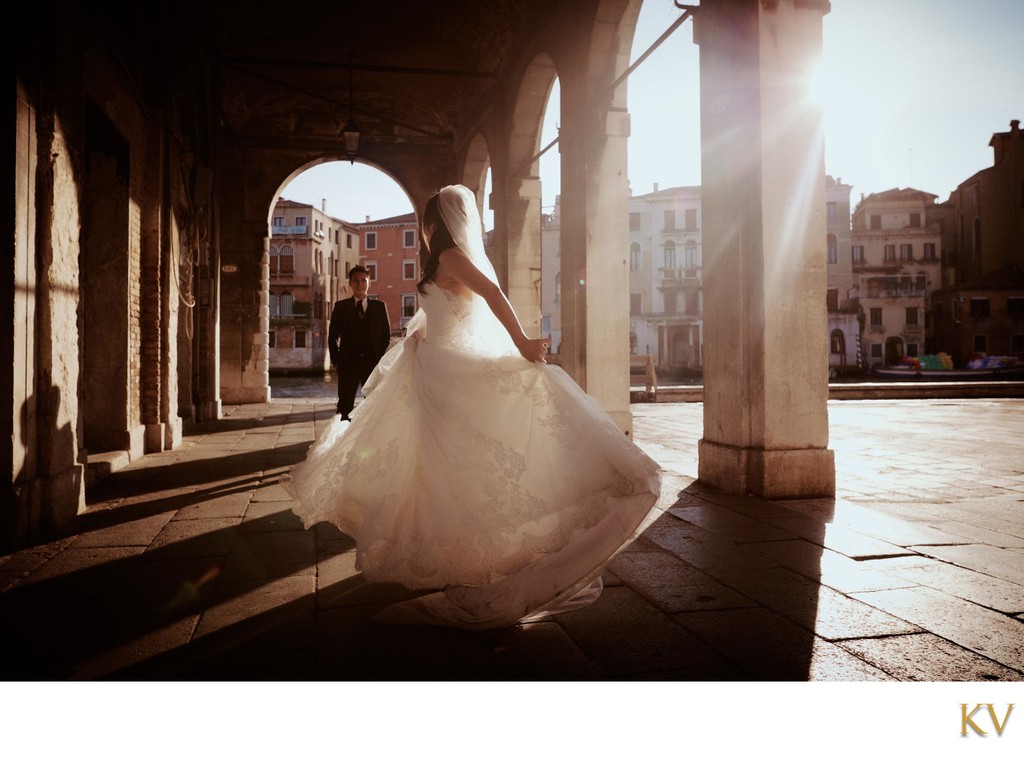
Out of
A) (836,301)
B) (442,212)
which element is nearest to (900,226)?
(836,301)

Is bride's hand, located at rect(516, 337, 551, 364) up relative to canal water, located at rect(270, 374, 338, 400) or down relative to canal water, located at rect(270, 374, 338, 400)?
up

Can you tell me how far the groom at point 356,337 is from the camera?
21.9 ft

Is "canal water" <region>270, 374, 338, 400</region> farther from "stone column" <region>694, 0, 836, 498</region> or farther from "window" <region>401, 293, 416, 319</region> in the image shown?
"window" <region>401, 293, 416, 319</region>

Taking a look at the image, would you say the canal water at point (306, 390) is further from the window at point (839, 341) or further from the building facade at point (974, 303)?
the window at point (839, 341)

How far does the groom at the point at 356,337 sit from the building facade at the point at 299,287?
140 feet

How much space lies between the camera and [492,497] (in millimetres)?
2311

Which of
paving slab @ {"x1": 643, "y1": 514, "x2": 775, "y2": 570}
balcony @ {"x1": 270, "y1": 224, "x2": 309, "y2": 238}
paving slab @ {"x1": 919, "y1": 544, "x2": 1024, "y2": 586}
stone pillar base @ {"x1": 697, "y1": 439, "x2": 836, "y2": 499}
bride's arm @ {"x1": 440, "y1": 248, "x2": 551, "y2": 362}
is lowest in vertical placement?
paving slab @ {"x1": 919, "y1": 544, "x2": 1024, "y2": 586}

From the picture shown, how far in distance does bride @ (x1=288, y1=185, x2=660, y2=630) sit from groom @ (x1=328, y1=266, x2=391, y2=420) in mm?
4102

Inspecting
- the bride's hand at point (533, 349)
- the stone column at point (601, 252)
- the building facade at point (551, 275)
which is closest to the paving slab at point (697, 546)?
the bride's hand at point (533, 349)

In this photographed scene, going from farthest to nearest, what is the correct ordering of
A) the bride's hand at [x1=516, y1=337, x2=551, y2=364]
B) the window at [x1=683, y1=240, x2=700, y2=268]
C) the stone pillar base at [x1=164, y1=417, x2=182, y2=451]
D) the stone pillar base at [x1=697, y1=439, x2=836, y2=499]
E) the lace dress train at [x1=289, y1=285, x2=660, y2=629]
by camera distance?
1. the window at [x1=683, y1=240, x2=700, y2=268]
2. the stone pillar base at [x1=164, y1=417, x2=182, y2=451]
3. the stone pillar base at [x1=697, y1=439, x2=836, y2=499]
4. the bride's hand at [x1=516, y1=337, x2=551, y2=364]
5. the lace dress train at [x1=289, y1=285, x2=660, y2=629]

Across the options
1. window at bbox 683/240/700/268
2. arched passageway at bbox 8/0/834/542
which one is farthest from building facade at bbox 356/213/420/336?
arched passageway at bbox 8/0/834/542

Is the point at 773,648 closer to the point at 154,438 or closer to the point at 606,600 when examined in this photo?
the point at 606,600

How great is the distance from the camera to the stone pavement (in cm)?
205

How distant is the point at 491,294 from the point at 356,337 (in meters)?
4.45
